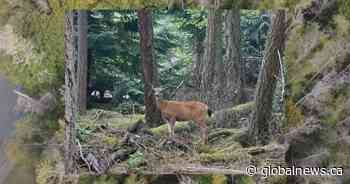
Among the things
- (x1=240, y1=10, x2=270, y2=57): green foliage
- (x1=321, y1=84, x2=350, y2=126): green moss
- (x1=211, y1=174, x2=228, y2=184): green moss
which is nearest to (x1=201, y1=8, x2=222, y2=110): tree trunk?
(x1=240, y1=10, x2=270, y2=57): green foliage

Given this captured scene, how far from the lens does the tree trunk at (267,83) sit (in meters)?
2.34

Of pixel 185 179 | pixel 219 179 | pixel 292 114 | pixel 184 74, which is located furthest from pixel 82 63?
pixel 292 114

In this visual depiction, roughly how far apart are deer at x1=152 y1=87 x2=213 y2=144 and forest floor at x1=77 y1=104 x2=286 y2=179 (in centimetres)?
2

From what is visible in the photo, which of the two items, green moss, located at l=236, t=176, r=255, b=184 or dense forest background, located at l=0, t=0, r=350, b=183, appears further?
green moss, located at l=236, t=176, r=255, b=184

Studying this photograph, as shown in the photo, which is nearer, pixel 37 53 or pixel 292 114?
pixel 37 53

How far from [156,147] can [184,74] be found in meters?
0.35

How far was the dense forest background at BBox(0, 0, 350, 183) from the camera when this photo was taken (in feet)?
7.45

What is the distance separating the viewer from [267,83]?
2.37m

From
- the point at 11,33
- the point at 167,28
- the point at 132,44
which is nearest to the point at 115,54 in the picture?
the point at 132,44

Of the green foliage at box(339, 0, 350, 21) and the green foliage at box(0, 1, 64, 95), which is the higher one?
the green foliage at box(339, 0, 350, 21)

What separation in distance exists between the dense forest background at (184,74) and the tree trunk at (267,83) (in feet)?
0.10

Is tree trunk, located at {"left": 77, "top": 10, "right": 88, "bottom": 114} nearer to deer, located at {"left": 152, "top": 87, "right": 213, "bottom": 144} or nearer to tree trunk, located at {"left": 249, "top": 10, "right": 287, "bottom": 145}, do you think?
deer, located at {"left": 152, "top": 87, "right": 213, "bottom": 144}

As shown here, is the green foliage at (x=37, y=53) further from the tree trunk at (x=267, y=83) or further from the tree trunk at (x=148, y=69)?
the tree trunk at (x=267, y=83)

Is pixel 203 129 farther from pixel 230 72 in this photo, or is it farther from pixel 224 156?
pixel 230 72
